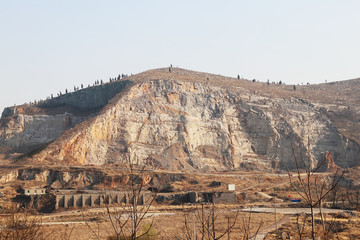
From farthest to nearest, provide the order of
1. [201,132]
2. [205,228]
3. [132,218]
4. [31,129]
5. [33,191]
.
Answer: [31,129]
[201,132]
[33,191]
[205,228]
[132,218]

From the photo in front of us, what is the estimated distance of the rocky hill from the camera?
89.5 meters

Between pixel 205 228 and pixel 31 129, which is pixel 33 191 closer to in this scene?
pixel 31 129

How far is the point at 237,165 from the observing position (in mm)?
96375

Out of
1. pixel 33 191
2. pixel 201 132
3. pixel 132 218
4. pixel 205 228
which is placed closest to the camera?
pixel 132 218

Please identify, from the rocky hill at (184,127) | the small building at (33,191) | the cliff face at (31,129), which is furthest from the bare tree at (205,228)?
the cliff face at (31,129)

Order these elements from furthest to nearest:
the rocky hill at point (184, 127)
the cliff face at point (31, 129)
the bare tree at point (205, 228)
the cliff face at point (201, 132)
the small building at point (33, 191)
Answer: the cliff face at point (31, 129)
the rocky hill at point (184, 127)
the cliff face at point (201, 132)
the small building at point (33, 191)
the bare tree at point (205, 228)

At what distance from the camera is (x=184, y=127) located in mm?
97625

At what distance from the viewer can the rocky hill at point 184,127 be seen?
89500 millimetres

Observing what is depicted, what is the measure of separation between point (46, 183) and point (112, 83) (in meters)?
50.4

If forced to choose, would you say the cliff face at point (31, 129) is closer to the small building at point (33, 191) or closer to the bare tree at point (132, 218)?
the bare tree at point (132, 218)

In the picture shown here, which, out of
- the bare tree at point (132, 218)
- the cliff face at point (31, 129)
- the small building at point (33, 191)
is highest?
the cliff face at point (31, 129)

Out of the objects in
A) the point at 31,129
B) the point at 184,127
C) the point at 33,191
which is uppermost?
the point at 31,129

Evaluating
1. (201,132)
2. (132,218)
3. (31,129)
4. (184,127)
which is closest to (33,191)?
(184,127)

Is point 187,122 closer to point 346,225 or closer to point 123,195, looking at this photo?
point 123,195
